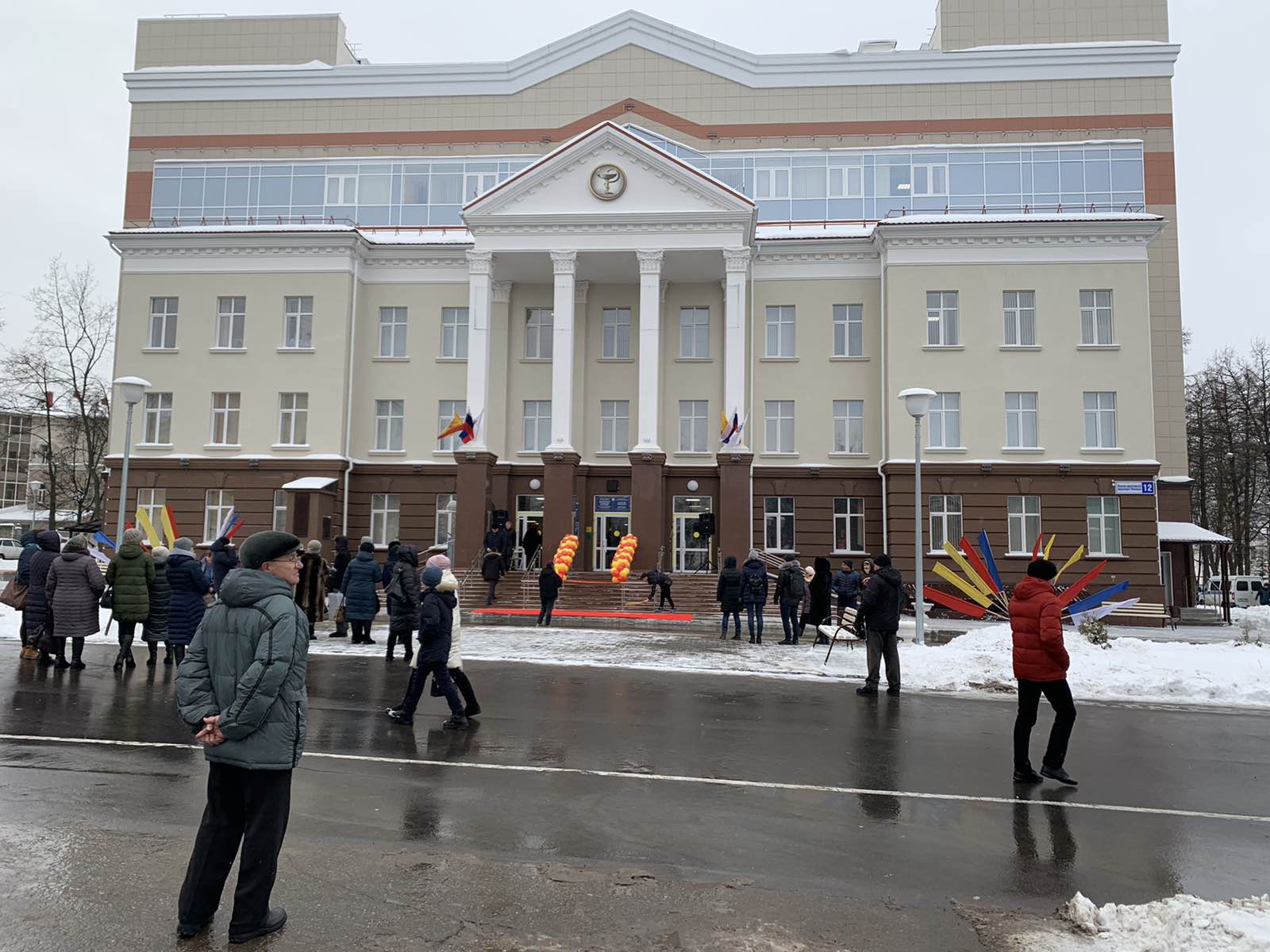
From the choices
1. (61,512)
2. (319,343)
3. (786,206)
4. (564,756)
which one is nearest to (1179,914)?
A: (564,756)

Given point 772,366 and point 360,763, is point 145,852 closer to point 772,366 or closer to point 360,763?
point 360,763

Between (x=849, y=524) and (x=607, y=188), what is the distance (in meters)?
14.7

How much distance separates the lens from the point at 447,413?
35.2 m

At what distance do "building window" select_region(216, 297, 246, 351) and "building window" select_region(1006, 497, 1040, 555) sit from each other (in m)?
28.4

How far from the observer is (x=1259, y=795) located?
26.2 feet

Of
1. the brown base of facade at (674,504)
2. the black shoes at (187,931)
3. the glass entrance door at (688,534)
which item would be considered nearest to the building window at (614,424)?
the brown base of facade at (674,504)

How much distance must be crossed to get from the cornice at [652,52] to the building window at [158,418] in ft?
55.4

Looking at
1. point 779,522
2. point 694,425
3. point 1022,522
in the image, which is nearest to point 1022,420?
point 1022,522

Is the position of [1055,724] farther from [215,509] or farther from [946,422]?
[215,509]

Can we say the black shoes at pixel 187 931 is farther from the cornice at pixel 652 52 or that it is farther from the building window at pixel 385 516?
the cornice at pixel 652 52

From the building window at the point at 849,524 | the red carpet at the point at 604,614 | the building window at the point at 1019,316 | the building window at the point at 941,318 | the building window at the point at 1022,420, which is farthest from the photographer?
the building window at the point at 849,524

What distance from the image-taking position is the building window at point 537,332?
35.6m

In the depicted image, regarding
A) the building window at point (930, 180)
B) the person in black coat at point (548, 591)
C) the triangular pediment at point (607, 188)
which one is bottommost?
the person in black coat at point (548, 591)

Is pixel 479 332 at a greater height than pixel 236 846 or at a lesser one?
greater
